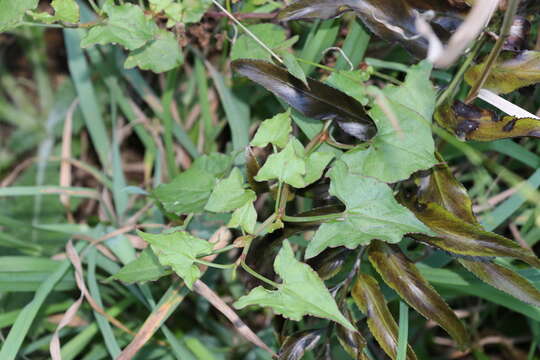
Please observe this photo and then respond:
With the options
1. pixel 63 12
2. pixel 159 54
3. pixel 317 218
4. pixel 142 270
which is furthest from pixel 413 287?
pixel 63 12

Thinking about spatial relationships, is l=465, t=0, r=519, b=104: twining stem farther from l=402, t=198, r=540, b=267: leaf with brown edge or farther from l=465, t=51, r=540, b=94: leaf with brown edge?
l=402, t=198, r=540, b=267: leaf with brown edge

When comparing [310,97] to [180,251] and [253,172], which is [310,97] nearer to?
[253,172]

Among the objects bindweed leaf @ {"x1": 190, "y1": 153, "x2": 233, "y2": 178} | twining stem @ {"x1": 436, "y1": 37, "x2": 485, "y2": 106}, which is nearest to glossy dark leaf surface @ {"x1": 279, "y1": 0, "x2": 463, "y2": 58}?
twining stem @ {"x1": 436, "y1": 37, "x2": 485, "y2": 106}

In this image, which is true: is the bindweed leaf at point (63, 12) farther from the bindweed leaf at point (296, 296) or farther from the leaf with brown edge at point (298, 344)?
the leaf with brown edge at point (298, 344)

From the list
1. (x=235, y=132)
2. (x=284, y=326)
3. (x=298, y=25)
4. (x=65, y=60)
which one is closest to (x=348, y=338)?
(x=284, y=326)

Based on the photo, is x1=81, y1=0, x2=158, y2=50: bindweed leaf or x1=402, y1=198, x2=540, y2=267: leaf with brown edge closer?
x1=402, y1=198, x2=540, y2=267: leaf with brown edge

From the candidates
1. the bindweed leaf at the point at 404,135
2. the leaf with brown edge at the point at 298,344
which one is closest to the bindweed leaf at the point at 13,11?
the bindweed leaf at the point at 404,135
